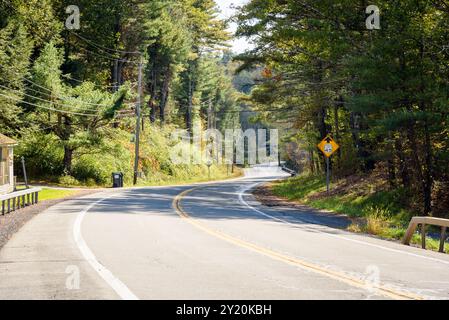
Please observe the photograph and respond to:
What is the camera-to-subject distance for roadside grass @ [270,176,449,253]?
17312 millimetres

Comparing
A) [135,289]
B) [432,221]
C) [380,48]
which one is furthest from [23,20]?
[135,289]

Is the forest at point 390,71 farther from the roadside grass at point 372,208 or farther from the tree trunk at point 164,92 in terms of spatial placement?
the tree trunk at point 164,92

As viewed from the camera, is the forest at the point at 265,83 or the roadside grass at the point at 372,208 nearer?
the roadside grass at the point at 372,208

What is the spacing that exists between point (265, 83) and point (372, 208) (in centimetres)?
1708

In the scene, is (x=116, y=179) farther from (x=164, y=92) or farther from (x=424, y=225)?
(x=424, y=225)

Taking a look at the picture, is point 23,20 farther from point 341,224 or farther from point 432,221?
point 432,221

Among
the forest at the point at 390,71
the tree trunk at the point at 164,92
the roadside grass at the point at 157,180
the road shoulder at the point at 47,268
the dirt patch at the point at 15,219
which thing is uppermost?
the tree trunk at the point at 164,92

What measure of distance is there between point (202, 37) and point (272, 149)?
8719cm

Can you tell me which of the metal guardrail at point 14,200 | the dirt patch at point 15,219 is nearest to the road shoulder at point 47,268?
the dirt patch at point 15,219

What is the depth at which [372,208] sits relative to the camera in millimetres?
23547

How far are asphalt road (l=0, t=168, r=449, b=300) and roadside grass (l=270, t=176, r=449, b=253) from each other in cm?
146

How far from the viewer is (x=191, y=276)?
8625 mm

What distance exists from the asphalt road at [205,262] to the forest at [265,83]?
715cm

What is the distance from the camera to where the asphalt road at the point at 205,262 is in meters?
7.61
